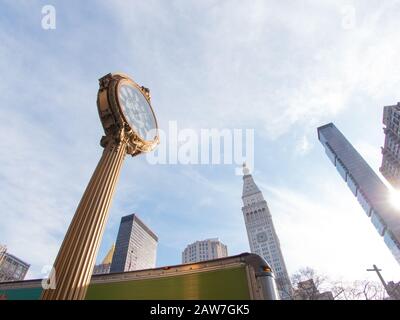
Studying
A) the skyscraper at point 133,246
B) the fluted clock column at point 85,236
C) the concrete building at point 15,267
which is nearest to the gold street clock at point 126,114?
the fluted clock column at point 85,236

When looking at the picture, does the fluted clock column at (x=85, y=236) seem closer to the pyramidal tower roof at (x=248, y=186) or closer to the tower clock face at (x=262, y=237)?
the tower clock face at (x=262, y=237)

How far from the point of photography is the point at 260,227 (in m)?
132

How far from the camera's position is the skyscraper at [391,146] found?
67787 millimetres

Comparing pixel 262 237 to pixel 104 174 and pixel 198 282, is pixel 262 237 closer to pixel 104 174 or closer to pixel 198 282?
pixel 198 282

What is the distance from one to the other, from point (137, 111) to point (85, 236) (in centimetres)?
605

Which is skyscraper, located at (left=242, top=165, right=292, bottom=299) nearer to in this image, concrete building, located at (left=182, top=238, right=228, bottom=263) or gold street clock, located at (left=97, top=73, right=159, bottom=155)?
concrete building, located at (left=182, top=238, right=228, bottom=263)

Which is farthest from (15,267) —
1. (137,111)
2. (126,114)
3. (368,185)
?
(368,185)

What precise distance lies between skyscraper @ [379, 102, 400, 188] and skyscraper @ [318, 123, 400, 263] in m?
33.3

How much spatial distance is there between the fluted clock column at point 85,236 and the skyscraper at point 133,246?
161147 millimetres

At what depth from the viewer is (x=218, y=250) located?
153875 mm

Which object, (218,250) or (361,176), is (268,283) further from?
(218,250)

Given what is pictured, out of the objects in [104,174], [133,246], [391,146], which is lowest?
[104,174]

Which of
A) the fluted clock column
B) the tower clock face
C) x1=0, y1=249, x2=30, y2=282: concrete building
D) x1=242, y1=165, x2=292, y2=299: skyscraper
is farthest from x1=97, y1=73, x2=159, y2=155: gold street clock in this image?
the tower clock face
